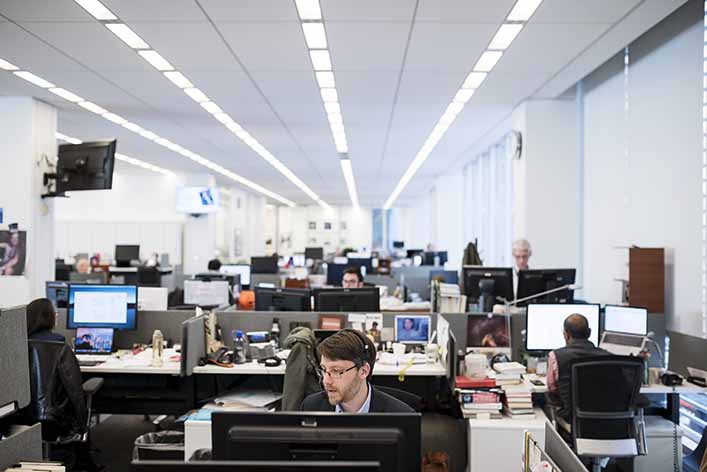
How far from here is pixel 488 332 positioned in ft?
15.2

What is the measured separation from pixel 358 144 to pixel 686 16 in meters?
5.89

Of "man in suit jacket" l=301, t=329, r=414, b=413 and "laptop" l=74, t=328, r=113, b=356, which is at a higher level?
"man in suit jacket" l=301, t=329, r=414, b=413

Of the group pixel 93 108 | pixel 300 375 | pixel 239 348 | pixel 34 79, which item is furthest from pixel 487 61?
pixel 93 108

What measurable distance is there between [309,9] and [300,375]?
2410 millimetres

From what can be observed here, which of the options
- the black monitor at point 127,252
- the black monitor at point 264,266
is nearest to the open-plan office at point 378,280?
the black monitor at point 264,266

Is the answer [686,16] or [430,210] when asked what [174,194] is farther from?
[686,16]

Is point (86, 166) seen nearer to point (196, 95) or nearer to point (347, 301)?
point (196, 95)

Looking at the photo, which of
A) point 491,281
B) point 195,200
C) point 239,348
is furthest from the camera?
point 195,200

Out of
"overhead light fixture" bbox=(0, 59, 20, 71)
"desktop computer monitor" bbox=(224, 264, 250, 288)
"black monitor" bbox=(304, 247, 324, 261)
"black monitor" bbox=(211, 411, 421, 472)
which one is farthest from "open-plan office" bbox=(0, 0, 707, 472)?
"black monitor" bbox=(304, 247, 324, 261)

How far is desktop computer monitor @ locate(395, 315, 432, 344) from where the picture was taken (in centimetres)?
478

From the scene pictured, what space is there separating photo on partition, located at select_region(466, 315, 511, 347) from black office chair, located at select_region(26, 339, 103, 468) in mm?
2708

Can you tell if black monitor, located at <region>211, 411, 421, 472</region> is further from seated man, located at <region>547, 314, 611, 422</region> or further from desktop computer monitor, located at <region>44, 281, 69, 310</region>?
desktop computer monitor, located at <region>44, 281, 69, 310</region>

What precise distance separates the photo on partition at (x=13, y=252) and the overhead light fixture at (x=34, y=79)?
1.65 meters

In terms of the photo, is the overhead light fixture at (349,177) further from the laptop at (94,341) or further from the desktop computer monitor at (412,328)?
the laptop at (94,341)
